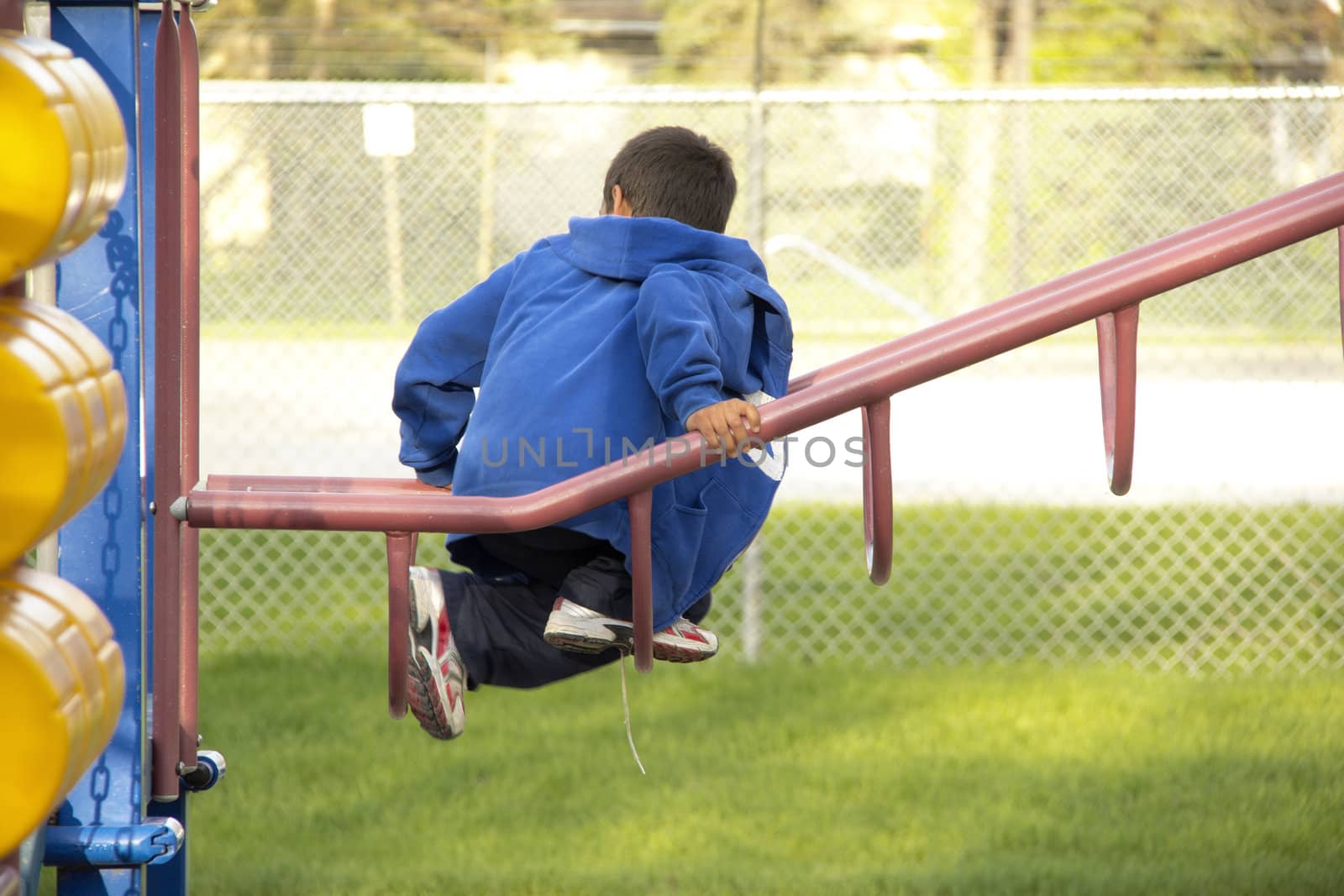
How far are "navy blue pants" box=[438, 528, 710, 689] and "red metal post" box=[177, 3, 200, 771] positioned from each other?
1.38 ft

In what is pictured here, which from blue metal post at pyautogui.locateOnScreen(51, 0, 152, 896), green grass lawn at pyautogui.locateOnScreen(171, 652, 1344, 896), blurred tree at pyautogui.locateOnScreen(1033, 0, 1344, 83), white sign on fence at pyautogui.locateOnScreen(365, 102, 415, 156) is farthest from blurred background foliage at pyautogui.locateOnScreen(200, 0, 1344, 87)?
green grass lawn at pyautogui.locateOnScreen(171, 652, 1344, 896)

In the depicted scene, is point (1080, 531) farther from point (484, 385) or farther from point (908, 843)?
point (484, 385)

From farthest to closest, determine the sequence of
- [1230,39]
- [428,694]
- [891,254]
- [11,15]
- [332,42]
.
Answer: [1230,39], [332,42], [891,254], [428,694], [11,15]

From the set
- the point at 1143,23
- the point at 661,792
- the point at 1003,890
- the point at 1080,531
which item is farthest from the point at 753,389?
the point at 1080,531

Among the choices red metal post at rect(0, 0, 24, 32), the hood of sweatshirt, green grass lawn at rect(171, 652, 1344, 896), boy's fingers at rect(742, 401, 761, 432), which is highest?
red metal post at rect(0, 0, 24, 32)

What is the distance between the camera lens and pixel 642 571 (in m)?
2.01

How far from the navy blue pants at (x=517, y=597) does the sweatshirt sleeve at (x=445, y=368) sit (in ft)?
0.64

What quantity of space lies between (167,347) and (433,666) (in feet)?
2.18

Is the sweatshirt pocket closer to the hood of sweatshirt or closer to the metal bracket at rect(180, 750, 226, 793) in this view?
the hood of sweatshirt

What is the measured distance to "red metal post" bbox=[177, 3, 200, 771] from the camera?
6.68 feet

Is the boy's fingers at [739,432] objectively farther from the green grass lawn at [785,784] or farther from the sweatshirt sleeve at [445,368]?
the green grass lawn at [785,784]

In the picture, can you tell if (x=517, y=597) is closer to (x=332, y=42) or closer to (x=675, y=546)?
(x=675, y=546)

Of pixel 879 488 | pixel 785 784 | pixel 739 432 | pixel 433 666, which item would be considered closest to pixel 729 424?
pixel 739 432

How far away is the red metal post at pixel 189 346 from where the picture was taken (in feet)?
6.68
